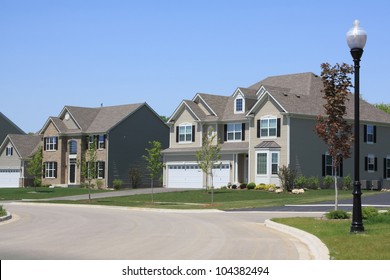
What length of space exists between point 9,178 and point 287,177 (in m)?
40.7

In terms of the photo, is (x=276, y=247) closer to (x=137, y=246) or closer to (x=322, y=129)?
(x=137, y=246)

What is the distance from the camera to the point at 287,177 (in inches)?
1949

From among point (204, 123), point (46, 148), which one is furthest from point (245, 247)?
point (46, 148)

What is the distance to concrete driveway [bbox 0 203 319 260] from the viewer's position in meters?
14.9

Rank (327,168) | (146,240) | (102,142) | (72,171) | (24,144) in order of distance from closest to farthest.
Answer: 1. (146,240)
2. (327,168)
3. (102,142)
4. (72,171)
5. (24,144)

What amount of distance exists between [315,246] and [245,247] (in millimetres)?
1777

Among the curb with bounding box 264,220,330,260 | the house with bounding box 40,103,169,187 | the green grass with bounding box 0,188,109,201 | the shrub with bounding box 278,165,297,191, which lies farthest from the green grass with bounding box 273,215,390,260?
the house with bounding box 40,103,169,187

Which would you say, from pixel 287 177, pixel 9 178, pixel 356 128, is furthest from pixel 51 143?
pixel 356 128

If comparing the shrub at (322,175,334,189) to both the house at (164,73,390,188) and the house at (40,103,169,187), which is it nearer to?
the house at (164,73,390,188)

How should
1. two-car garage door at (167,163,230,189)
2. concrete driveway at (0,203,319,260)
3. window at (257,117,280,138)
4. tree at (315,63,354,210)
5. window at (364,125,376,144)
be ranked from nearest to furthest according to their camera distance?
1. concrete driveway at (0,203,319,260)
2. tree at (315,63,354,210)
3. window at (257,117,280,138)
4. two-car garage door at (167,163,230,189)
5. window at (364,125,376,144)

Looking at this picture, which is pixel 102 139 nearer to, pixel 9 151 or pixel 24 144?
pixel 24 144

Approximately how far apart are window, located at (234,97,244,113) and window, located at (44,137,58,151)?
74.0 feet

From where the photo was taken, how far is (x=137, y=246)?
16656 millimetres

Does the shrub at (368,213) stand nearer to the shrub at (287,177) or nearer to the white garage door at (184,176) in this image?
the shrub at (287,177)
